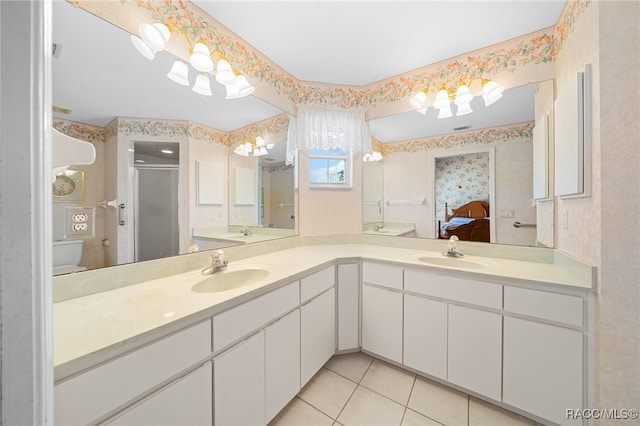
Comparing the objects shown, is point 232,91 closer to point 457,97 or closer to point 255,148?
point 255,148

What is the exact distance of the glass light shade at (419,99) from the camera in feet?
6.14

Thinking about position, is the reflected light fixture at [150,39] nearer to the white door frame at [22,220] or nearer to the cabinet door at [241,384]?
the white door frame at [22,220]

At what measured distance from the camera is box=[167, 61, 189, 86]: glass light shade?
A: 126 cm

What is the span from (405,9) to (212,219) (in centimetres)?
176

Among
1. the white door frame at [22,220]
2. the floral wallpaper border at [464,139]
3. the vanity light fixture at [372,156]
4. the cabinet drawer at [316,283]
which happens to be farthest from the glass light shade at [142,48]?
the floral wallpaper border at [464,139]

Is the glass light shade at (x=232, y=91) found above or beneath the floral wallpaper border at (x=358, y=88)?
beneath

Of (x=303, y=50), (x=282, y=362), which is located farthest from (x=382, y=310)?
(x=303, y=50)

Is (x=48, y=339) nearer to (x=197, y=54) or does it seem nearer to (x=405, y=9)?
(x=197, y=54)

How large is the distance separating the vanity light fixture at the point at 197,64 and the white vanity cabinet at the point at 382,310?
5.00ft

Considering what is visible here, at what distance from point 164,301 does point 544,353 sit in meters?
1.78

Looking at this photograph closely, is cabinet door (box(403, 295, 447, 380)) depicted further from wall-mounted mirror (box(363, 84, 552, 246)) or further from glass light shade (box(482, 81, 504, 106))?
glass light shade (box(482, 81, 504, 106))

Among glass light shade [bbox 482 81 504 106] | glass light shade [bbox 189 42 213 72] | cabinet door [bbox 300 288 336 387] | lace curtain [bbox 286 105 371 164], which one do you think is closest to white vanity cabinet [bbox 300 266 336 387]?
cabinet door [bbox 300 288 336 387]

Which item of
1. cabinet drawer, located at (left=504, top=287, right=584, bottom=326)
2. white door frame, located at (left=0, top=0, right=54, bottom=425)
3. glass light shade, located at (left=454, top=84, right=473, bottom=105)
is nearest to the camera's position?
white door frame, located at (left=0, top=0, right=54, bottom=425)

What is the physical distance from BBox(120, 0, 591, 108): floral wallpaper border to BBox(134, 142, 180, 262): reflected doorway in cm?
71
